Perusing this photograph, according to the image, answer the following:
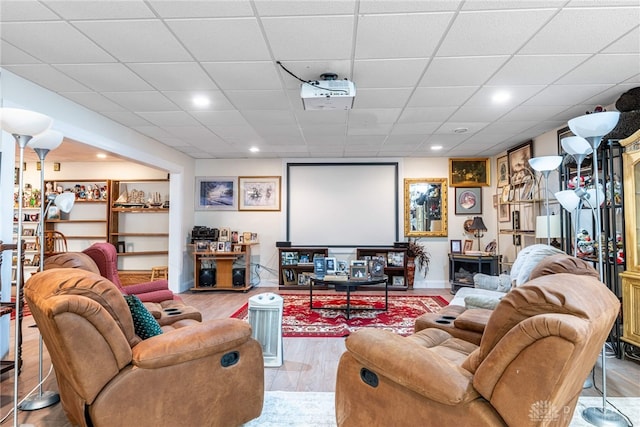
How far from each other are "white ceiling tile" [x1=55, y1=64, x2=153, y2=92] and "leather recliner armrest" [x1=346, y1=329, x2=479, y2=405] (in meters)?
2.91

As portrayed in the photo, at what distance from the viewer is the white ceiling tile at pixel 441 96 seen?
11.1 feet

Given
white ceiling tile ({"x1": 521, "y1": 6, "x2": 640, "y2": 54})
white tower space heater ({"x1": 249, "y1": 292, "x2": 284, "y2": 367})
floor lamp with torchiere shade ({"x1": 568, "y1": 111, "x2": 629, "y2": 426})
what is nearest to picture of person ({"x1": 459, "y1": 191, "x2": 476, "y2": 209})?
floor lamp with torchiere shade ({"x1": 568, "y1": 111, "x2": 629, "y2": 426})

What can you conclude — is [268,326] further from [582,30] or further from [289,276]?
[289,276]

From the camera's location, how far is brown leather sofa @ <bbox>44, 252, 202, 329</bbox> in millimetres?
2469

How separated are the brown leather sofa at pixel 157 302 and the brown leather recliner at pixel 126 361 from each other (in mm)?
677

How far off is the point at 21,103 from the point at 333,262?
12.5 ft

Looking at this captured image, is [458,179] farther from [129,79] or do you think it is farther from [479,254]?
[129,79]

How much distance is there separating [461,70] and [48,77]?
3.64m

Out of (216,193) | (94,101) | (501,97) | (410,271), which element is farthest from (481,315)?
(216,193)

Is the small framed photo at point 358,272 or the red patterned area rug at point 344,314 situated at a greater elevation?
the small framed photo at point 358,272

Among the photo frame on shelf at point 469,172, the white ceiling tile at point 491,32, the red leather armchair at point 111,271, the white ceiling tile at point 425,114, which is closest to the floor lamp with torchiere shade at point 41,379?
the red leather armchair at point 111,271

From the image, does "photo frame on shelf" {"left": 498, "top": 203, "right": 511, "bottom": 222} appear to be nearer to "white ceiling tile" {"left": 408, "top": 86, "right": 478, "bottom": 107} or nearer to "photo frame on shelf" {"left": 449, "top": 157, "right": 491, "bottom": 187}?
"photo frame on shelf" {"left": 449, "top": 157, "right": 491, "bottom": 187}

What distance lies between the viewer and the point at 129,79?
3150 millimetres

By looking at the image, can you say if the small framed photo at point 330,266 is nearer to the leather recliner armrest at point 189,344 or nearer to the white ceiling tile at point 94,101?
the leather recliner armrest at point 189,344
